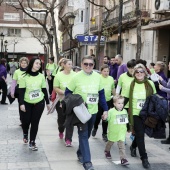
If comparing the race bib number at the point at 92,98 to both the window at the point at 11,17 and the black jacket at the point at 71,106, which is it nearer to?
the black jacket at the point at 71,106

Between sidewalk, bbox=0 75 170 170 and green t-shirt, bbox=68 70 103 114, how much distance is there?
1112 mm

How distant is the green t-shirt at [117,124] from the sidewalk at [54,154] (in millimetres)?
468

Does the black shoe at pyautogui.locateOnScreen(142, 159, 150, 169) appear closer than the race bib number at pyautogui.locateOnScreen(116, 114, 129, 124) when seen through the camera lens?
Yes

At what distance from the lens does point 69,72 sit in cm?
963

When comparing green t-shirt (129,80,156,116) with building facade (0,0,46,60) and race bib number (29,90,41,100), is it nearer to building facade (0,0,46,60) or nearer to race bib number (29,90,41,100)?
race bib number (29,90,41,100)

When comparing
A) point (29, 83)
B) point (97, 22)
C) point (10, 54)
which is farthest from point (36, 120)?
point (10, 54)

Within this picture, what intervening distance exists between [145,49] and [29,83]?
58.5 ft

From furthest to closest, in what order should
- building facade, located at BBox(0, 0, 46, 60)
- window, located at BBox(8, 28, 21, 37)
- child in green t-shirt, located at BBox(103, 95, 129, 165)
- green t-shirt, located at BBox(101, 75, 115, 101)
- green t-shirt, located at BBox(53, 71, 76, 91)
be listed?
window, located at BBox(8, 28, 21, 37), building facade, located at BBox(0, 0, 46, 60), green t-shirt, located at BBox(101, 75, 115, 101), green t-shirt, located at BBox(53, 71, 76, 91), child in green t-shirt, located at BBox(103, 95, 129, 165)

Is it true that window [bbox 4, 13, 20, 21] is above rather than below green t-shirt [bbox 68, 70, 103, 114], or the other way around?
above

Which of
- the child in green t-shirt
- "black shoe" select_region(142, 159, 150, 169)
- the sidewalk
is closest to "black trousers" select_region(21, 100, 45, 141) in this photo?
the sidewalk

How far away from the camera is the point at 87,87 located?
22.8 feet

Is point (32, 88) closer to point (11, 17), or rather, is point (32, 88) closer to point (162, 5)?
point (162, 5)

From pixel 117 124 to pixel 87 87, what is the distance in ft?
3.31

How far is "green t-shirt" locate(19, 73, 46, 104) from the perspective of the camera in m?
8.40
